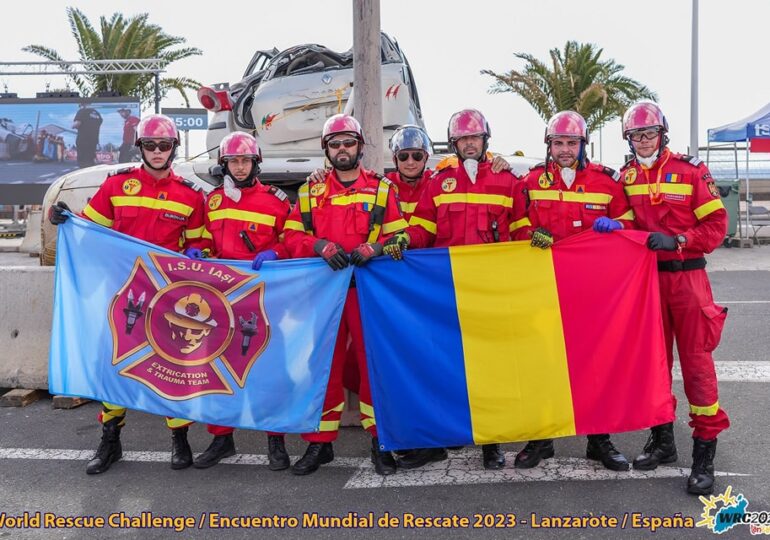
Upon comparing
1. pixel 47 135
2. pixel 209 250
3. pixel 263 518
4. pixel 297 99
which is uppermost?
pixel 47 135

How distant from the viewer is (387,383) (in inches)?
177

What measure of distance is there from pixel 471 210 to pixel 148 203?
223 cm

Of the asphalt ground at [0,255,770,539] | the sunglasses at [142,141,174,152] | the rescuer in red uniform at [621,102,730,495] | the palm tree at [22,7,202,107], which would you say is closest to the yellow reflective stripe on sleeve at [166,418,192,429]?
the asphalt ground at [0,255,770,539]

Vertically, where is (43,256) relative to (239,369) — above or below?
above

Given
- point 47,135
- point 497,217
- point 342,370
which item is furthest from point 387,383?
point 47,135

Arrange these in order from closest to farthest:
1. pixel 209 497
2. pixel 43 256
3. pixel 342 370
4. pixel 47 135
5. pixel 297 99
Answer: pixel 209 497, pixel 342 370, pixel 43 256, pixel 297 99, pixel 47 135

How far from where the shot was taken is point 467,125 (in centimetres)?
483

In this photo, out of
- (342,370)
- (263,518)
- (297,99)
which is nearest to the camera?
(263,518)

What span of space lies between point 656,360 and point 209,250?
121 inches

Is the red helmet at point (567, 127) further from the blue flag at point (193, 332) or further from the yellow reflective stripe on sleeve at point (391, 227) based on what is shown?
the blue flag at point (193, 332)

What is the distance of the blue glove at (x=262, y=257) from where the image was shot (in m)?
4.70

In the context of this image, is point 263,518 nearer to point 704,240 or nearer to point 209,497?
point 209,497

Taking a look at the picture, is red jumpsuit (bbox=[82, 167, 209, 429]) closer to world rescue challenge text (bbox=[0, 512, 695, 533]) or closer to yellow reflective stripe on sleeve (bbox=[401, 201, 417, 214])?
yellow reflective stripe on sleeve (bbox=[401, 201, 417, 214])

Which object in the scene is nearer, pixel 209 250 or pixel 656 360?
pixel 656 360
